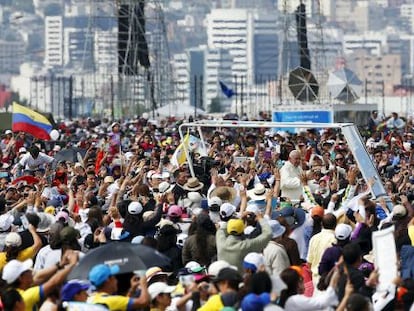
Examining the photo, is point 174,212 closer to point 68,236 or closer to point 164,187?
point 68,236

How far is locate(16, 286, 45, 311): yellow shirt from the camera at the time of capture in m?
13.3

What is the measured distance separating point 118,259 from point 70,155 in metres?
18.0

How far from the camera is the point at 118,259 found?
13.6 meters

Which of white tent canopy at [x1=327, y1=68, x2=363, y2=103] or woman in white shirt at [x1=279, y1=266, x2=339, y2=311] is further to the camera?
white tent canopy at [x1=327, y1=68, x2=363, y2=103]

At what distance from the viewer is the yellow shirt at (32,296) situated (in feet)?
43.5

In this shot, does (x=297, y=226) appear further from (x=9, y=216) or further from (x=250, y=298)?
(x=250, y=298)

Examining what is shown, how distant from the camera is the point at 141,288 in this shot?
13.1m

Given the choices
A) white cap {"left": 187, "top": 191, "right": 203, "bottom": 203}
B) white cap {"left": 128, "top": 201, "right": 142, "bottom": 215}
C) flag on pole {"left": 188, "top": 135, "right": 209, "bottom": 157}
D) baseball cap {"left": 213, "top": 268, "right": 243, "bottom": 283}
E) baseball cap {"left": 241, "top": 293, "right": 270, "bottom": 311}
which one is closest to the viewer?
baseball cap {"left": 241, "top": 293, "right": 270, "bottom": 311}

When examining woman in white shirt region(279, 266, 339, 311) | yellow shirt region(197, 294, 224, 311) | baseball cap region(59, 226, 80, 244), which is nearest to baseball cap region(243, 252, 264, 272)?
woman in white shirt region(279, 266, 339, 311)

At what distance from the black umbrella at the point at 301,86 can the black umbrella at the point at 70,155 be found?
3365cm

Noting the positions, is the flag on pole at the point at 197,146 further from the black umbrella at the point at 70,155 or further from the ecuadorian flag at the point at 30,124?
the ecuadorian flag at the point at 30,124

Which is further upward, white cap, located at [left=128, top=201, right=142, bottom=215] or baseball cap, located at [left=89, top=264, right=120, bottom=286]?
baseball cap, located at [left=89, top=264, right=120, bottom=286]

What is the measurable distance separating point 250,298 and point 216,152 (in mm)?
18110

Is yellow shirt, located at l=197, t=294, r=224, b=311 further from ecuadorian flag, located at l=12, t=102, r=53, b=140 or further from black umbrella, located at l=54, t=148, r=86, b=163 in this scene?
ecuadorian flag, located at l=12, t=102, r=53, b=140
